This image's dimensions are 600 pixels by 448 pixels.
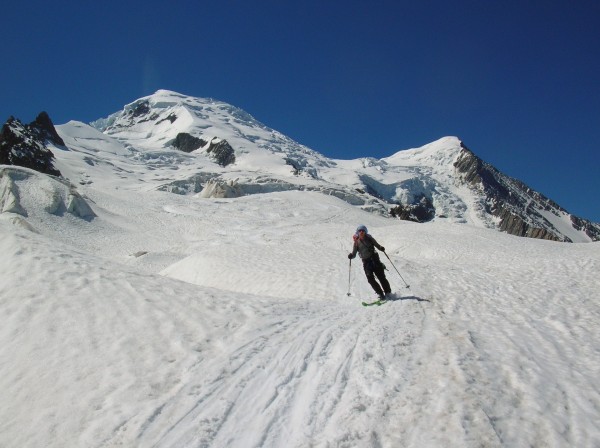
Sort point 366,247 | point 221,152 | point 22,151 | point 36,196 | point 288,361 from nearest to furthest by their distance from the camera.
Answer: point 288,361 → point 366,247 → point 36,196 → point 22,151 → point 221,152

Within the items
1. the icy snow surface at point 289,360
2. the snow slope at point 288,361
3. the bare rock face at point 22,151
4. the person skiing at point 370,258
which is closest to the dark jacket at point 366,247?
the person skiing at point 370,258

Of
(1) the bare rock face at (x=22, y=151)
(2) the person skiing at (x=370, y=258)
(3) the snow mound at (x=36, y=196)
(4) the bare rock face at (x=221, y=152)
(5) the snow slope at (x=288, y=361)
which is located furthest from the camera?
(4) the bare rock face at (x=221, y=152)

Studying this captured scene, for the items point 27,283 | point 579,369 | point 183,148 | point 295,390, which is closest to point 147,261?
point 27,283

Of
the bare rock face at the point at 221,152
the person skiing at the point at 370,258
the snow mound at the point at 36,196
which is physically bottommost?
the snow mound at the point at 36,196

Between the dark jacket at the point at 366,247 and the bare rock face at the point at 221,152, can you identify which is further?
the bare rock face at the point at 221,152

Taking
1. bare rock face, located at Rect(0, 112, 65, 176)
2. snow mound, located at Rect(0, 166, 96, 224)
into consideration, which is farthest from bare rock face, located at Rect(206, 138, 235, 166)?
snow mound, located at Rect(0, 166, 96, 224)

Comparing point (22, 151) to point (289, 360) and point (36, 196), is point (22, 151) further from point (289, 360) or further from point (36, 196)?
point (289, 360)

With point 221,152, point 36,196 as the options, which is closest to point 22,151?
point 36,196

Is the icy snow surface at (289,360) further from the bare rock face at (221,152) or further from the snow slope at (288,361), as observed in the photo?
the bare rock face at (221,152)

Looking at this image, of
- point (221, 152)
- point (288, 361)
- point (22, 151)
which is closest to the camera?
point (288, 361)

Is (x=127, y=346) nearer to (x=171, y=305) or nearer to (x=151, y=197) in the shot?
(x=171, y=305)

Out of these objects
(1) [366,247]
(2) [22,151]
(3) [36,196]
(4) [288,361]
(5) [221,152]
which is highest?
(5) [221,152]

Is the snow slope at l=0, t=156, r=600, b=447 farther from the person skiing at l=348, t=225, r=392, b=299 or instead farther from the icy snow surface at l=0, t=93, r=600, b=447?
the person skiing at l=348, t=225, r=392, b=299

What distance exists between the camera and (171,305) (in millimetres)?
8789
